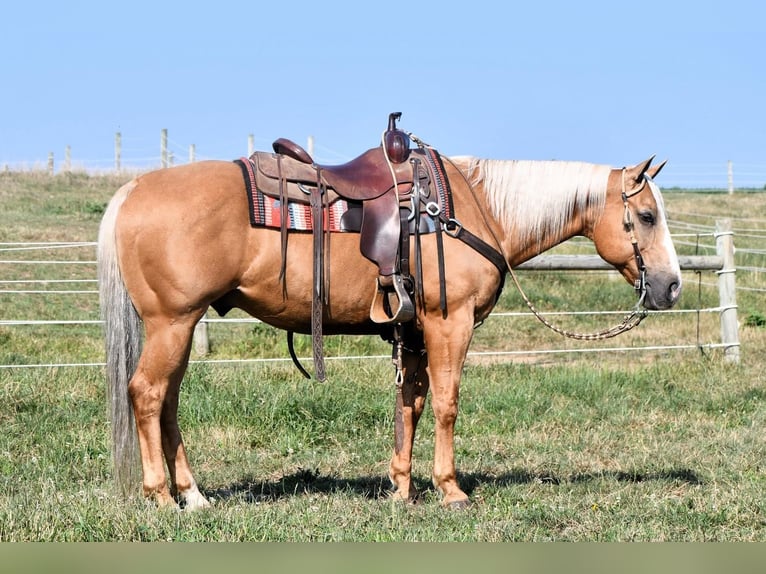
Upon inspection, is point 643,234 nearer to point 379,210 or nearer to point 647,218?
point 647,218

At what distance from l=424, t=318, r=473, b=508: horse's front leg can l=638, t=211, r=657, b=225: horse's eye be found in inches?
49.9

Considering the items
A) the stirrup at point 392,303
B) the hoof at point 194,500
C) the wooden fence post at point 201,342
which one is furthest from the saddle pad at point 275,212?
the wooden fence post at point 201,342

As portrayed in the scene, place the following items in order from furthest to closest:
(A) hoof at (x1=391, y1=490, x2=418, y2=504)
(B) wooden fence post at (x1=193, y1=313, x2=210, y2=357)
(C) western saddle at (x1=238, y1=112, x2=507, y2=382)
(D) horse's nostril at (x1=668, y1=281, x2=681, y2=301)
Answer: (B) wooden fence post at (x1=193, y1=313, x2=210, y2=357)
(D) horse's nostril at (x1=668, y1=281, x2=681, y2=301)
(A) hoof at (x1=391, y1=490, x2=418, y2=504)
(C) western saddle at (x1=238, y1=112, x2=507, y2=382)

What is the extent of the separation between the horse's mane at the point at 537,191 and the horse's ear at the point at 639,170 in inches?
6.2

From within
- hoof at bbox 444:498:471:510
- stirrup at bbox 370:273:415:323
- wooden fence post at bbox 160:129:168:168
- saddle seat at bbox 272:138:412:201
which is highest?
wooden fence post at bbox 160:129:168:168

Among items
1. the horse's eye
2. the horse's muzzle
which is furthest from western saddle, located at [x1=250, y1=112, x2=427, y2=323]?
the horse's muzzle

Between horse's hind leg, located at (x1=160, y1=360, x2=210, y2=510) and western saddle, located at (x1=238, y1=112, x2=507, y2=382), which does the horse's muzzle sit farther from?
horse's hind leg, located at (x1=160, y1=360, x2=210, y2=510)

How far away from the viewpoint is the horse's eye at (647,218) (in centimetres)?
508

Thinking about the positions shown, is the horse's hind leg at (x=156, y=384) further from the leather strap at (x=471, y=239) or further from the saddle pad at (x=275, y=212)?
the leather strap at (x=471, y=239)

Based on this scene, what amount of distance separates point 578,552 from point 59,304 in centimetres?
1105

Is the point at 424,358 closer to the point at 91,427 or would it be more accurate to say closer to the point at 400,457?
the point at 400,457

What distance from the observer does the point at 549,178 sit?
5191 millimetres

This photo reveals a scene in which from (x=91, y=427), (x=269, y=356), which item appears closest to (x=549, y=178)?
(x=91, y=427)

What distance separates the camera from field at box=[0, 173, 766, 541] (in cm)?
421
